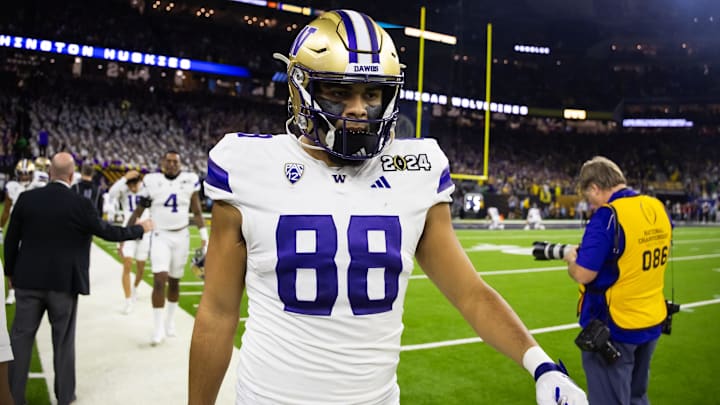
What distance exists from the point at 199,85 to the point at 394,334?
1311 inches

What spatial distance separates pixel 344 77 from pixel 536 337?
5.71 meters

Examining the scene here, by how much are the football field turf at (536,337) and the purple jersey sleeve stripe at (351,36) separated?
11.5ft

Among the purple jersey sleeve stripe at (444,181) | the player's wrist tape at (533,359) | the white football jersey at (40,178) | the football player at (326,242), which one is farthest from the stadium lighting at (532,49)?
the player's wrist tape at (533,359)

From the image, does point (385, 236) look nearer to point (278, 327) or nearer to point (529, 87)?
point (278, 327)

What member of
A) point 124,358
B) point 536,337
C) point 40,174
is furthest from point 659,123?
point 124,358

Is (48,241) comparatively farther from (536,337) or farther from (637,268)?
(536,337)

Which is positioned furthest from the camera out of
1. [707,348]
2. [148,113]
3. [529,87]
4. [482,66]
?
[529,87]

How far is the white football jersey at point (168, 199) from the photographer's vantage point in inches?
258

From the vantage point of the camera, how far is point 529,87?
148 ft

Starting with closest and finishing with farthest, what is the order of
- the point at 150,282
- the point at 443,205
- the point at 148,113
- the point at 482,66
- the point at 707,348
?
the point at 443,205, the point at 707,348, the point at 150,282, the point at 148,113, the point at 482,66

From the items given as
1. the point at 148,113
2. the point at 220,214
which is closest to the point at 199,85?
the point at 148,113

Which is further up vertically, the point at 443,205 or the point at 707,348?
the point at 443,205

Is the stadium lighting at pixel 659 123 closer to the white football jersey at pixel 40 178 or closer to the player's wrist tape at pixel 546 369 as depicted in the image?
the white football jersey at pixel 40 178

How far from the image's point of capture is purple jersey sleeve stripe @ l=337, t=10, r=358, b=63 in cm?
167
